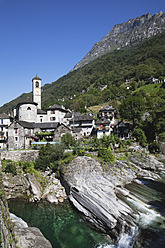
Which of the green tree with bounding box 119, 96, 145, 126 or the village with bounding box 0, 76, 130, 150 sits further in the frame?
the green tree with bounding box 119, 96, 145, 126

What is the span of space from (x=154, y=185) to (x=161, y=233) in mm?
12900

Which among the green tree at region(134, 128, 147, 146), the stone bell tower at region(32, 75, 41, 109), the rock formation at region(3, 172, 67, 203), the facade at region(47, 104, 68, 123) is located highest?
the stone bell tower at region(32, 75, 41, 109)

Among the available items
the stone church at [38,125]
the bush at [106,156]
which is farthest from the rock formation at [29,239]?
the stone church at [38,125]

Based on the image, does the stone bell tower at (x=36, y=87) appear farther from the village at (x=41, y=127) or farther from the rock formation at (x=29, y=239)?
the rock formation at (x=29, y=239)

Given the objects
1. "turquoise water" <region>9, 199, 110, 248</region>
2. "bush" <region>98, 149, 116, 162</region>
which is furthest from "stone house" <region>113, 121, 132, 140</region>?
"turquoise water" <region>9, 199, 110, 248</region>

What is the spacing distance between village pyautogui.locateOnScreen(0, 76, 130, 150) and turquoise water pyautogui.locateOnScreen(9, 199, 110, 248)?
70.0 feet

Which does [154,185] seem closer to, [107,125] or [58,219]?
[58,219]

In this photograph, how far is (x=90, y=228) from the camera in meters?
18.5

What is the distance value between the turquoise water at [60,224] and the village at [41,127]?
21341mm

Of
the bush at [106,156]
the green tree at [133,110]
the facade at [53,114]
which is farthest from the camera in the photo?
the facade at [53,114]

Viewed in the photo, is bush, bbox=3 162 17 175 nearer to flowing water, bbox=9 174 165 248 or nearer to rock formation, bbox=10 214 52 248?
flowing water, bbox=9 174 165 248

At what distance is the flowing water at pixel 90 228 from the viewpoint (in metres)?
15.7

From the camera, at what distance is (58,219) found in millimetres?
20766

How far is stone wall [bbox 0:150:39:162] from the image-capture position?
121 feet
